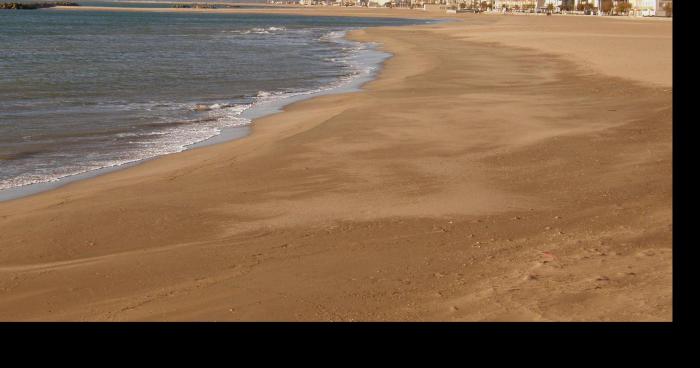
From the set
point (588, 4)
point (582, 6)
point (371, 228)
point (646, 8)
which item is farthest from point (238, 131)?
point (582, 6)

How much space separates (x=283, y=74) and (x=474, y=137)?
15254 mm

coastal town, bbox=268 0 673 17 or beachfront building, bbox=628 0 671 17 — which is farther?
coastal town, bbox=268 0 673 17

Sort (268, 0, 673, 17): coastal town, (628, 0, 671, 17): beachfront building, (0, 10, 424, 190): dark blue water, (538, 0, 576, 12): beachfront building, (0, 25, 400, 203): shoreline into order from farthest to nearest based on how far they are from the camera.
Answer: (538, 0, 576, 12): beachfront building
(268, 0, 673, 17): coastal town
(628, 0, 671, 17): beachfront building
(0, 10, 424, 190): dark blue water
(0, 25, 400, 203): shoreline

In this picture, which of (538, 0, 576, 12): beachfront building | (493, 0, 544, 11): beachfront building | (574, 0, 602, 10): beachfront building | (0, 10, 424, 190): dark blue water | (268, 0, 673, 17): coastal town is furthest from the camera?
(493, 0, 544, 11): beachfront building

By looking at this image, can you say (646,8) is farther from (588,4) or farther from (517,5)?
(517,5)

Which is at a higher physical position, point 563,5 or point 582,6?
point 563,5

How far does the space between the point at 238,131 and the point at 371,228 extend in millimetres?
7580

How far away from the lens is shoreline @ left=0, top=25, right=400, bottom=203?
976cm

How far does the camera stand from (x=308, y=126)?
1417 centimetres

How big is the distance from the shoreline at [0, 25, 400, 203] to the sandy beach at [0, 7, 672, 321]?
0.34 metres

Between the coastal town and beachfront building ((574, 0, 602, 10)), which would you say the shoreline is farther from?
beachfront building ((574, 0, 602, 10))

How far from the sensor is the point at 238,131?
47.3 ft

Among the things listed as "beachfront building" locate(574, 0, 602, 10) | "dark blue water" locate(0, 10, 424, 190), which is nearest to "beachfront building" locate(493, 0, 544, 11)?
"beachfront building" locate(574, 0, 602, 10)
